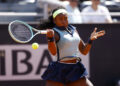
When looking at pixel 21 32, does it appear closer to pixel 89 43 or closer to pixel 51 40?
pixel 51 40

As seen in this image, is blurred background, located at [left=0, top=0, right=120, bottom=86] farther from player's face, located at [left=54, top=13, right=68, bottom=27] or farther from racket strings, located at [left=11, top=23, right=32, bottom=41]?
player's face, located at [left=54, top=13, right=68, bottom=27]

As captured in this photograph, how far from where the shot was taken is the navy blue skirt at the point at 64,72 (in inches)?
195

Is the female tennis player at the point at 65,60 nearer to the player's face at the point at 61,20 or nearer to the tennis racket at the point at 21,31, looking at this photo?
the player's face at the point at 61,20

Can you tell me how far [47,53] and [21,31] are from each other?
2532mm

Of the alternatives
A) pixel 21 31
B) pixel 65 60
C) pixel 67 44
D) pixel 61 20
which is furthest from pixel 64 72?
pixel 21 31

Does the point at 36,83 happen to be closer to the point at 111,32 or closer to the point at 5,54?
the point at 5,54

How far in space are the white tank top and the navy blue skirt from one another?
0.13 metres

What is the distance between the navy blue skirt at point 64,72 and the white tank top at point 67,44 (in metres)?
0.13

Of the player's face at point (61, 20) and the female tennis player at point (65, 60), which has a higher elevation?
the player's face at point (61, 20)

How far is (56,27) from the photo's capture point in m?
5.06

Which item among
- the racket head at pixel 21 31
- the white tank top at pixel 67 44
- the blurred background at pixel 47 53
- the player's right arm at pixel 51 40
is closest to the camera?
the player's right arm at pixel 51 40

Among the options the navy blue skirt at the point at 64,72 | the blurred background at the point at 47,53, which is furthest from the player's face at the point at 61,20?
the blurred background at the point at 47,53

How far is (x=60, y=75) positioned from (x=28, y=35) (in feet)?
2.12

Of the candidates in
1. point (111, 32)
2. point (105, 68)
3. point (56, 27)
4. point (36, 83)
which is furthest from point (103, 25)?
point (56, 27)
